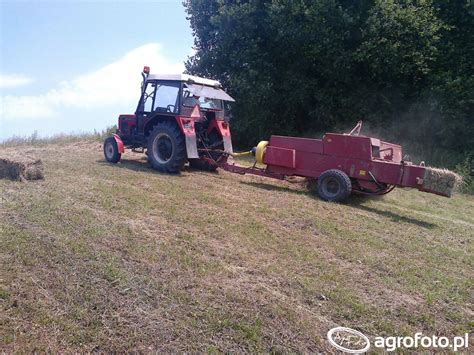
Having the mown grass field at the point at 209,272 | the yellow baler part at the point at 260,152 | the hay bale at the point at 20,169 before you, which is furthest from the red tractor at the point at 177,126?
the hay bale at the point at 20,169

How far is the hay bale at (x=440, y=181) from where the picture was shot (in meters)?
7.05

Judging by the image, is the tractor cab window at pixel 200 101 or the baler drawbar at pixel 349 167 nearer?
the baler drawbar at pixel 349 167

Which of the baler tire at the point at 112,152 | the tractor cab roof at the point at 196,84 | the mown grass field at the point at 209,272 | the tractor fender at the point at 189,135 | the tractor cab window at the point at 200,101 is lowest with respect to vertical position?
the mown grass field at the point at 209,272

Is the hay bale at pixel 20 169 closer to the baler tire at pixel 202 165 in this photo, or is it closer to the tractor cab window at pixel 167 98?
the tractor cab window at pixel 167 98

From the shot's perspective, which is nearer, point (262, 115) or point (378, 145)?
point (378, 145)

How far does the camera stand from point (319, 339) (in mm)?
3252

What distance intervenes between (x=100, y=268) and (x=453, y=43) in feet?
47.3

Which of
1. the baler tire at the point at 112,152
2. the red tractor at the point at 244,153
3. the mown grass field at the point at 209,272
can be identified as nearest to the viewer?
the mown grass field at the point at 209,272

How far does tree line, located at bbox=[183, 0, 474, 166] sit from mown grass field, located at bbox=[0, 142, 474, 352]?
7.98 meters

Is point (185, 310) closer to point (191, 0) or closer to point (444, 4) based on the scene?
point (444, 4)

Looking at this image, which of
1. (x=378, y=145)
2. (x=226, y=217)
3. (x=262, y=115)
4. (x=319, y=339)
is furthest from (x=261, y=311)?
(x=262, y=115)

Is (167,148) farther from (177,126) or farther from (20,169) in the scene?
(20,169)

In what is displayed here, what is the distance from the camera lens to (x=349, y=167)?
7.90 metres

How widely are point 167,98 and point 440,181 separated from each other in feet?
18.8
